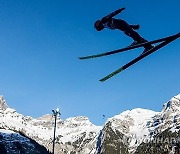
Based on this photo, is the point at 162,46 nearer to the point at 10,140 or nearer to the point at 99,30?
the point at 99,30

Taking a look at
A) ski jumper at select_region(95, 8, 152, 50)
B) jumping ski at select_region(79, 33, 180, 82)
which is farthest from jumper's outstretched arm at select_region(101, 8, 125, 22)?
jumping ski at select_region(79, 33, 180, 82)

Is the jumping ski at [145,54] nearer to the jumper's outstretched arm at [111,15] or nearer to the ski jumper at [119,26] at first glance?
the ski jumper at [119,26]

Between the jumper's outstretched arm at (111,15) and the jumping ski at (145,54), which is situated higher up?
the jumper's outstretched arm at (111,15)

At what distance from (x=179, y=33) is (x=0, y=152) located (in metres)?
105

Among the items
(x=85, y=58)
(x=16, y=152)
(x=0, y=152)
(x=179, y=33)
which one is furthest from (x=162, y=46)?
(x=16, y=152)

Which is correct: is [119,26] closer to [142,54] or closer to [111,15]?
[111,15]

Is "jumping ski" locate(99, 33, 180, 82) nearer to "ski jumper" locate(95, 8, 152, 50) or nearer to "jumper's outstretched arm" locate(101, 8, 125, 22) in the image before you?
"ski jumper" locate(95, 8, 152, 50)

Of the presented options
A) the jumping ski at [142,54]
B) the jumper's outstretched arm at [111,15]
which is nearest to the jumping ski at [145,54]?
the jumping ski at [142,54]

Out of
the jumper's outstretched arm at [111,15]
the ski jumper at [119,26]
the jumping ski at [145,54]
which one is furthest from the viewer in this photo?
the ski jumper at [119,26]

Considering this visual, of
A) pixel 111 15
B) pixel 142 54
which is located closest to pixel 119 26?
pixel 111 15

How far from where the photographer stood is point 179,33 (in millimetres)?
5703

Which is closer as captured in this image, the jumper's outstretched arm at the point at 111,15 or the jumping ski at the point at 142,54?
the jumping ski at the point at 142,54

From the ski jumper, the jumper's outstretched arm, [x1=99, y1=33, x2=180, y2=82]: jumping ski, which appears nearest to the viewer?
[x1=99, y1=33, x2=180, y2=82]: jumping ski

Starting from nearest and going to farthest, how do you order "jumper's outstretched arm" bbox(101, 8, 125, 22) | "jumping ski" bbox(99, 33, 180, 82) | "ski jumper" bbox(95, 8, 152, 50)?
1. "jumping ski" bbox(99, 33, 180, 82)
2. "jumper's outstretched arm" bbox(101, 8, 125, 22)
3. "ski jumper" bbox(95, 8, 152, 50)
